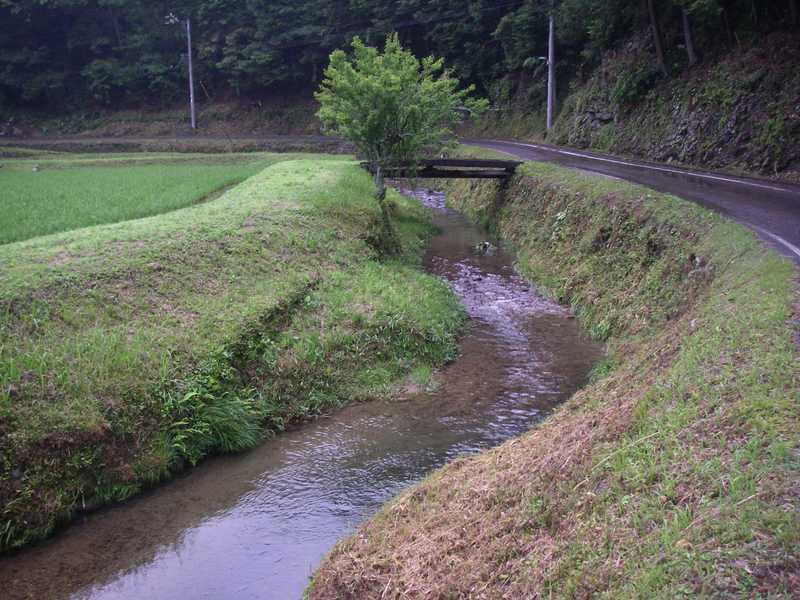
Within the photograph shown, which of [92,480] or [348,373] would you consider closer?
[92,480]

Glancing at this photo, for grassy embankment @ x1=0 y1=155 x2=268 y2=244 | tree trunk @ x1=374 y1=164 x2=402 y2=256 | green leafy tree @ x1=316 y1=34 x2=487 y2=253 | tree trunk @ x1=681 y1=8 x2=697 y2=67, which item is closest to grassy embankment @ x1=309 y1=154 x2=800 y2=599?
tree trunk @ x1=374 y1=164 x2=402 y2=256

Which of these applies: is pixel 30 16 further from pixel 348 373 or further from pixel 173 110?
pixel 348 373

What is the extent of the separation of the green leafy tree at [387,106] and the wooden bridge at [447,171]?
0.48 meters

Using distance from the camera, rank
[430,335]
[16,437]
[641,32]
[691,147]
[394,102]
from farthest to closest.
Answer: [641,32], [691,147], [394,102], [430,335], [16,437]

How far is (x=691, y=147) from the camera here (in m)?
23.7

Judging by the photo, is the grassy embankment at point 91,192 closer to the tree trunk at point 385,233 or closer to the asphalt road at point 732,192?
the tree trunk at point 385,233

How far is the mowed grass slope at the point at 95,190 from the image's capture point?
48.8 feet

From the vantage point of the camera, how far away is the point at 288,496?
7.73m

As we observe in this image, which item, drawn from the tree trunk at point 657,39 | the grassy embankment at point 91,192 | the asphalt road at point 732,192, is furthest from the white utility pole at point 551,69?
the grassy embankment at point 91,192

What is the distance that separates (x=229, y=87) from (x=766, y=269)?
55.5 metres

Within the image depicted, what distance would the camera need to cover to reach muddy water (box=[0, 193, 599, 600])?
641 centimetres

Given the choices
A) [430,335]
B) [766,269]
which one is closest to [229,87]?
[430,335]

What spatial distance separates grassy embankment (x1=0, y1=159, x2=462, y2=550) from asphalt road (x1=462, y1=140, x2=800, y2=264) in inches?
227

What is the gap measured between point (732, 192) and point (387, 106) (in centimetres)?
913
